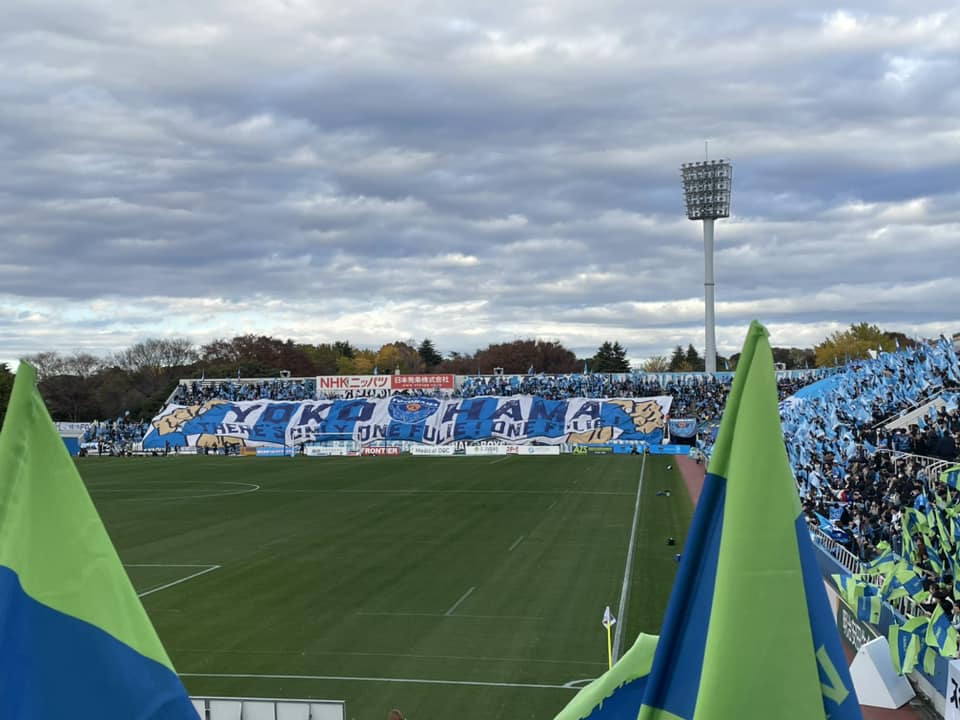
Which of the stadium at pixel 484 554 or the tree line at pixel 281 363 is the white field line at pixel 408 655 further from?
the tree line at pixel 281 363

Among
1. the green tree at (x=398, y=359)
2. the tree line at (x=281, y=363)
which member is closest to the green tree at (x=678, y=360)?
the tree line at (x=281, y=363)

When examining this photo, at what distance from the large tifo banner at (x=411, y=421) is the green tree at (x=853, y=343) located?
6307 cm

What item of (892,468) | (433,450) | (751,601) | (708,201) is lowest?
(433,450)

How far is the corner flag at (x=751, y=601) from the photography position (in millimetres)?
2898

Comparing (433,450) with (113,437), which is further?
A: (113,437)

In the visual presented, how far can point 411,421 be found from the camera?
7938cm

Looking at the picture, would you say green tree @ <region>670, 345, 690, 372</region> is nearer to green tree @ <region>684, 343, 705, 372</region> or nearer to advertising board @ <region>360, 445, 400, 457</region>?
green tree @ <region>684, 343, 705, 372</region>

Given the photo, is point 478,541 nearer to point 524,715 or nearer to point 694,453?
point 524,715

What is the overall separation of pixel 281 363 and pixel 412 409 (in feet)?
207

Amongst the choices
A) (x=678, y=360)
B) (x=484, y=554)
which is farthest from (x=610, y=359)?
(x=484, y=554)

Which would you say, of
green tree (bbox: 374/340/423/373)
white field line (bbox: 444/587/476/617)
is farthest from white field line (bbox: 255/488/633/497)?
green tree (bbox: 374/340/423/373)

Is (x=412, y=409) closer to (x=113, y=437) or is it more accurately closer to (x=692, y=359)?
(x=113, y=437)

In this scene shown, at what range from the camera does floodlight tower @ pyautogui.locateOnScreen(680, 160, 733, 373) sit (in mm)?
98562

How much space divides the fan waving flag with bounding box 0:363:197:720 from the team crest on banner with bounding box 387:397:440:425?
75.8m
